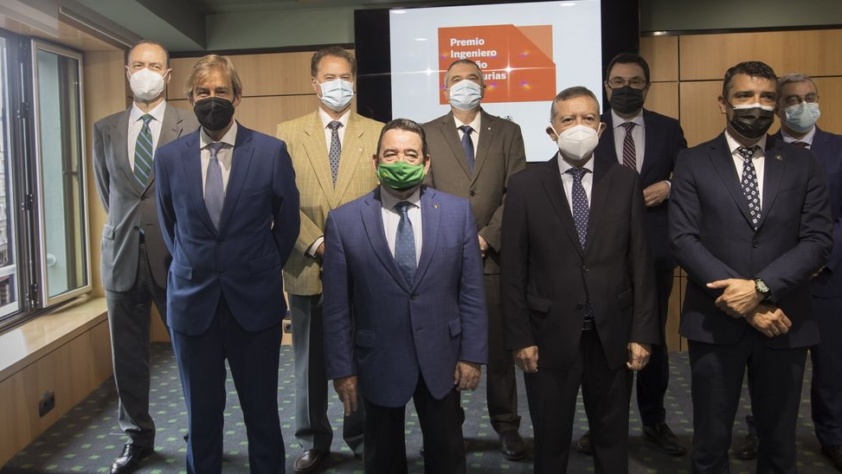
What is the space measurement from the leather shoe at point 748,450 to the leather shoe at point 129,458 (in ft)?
9.11

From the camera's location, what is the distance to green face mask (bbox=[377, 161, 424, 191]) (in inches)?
90.7

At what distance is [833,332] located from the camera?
3135 millimetres

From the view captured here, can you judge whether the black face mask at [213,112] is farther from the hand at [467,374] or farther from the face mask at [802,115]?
the face mask at [802,115]

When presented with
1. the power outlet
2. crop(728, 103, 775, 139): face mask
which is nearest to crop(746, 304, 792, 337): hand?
crop(728, 103, 775, 139): face mask

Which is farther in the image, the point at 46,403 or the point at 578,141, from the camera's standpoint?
the point at 46,403

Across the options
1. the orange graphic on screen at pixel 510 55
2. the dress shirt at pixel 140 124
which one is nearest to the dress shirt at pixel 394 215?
the dress shirt at pixel 140 124

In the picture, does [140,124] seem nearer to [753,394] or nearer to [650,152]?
[650,152]

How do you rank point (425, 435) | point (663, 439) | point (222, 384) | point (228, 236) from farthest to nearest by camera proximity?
point (663, 439) < point (222, 384) < point (228, 236) < point (425, 435)

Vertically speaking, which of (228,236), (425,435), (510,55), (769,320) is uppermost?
(510,55)

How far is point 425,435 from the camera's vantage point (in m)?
2.41

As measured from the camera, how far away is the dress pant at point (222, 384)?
258cm

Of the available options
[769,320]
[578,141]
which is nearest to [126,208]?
[578,141]

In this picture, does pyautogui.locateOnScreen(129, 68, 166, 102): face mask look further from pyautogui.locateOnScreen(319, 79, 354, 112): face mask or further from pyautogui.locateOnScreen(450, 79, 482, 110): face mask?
pyautogui.locateOnScreen(450, 79, 482, 110): face mask

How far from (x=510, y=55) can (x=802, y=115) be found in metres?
2.61
